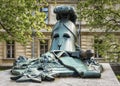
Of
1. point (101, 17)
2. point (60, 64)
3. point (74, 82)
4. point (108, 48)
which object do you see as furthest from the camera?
point (108, 48)

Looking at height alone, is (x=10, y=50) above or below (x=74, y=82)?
above

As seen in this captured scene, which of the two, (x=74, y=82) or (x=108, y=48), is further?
(x=108, y=48)

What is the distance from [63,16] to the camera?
29.0ft

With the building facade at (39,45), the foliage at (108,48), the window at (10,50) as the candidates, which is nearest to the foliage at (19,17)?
the foliage at (108,48)

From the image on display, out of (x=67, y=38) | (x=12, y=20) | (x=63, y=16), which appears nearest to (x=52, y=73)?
(x=67, y=38)

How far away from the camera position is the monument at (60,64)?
645 centimetres

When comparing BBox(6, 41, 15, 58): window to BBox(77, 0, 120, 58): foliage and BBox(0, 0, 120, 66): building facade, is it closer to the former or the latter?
BBox(0, 0, 120, 66): building facade

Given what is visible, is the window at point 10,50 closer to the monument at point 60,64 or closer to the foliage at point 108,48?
the foliage at point 108,48

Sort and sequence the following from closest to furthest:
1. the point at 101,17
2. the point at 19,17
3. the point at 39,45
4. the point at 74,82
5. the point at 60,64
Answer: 1. the point at 74,82
2. the point at 60,64
3. the point at 101,17
4. the point at 19,17
5. the point at 39,45

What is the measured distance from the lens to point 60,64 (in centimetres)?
699

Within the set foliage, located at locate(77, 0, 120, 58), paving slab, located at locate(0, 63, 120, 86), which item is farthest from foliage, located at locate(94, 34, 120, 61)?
paving slab, located at locate(0, 63, 120, 86)

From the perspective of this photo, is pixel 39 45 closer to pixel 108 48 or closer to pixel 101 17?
pixel 108 48

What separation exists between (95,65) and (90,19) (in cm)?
1274

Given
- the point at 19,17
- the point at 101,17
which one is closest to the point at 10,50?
the point at 19,17
